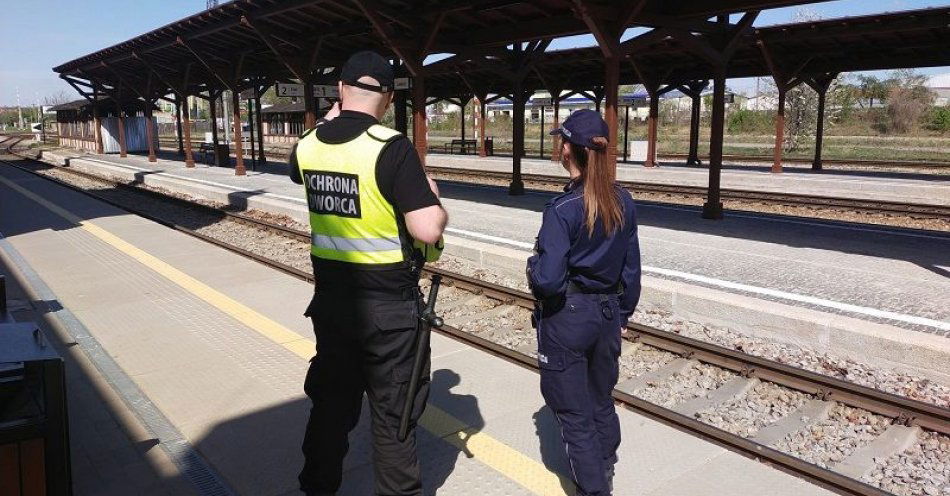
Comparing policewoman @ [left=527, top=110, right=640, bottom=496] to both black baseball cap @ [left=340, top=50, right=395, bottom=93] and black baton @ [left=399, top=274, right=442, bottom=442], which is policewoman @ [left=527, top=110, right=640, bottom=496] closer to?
black baton @ [left=399, top=274, right=442, bottom=442]

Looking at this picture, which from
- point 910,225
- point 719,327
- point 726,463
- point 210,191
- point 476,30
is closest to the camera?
point 726,463

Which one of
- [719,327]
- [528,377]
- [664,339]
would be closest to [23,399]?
[528,377]

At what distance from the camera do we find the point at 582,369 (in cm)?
296

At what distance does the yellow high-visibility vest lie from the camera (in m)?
2.48

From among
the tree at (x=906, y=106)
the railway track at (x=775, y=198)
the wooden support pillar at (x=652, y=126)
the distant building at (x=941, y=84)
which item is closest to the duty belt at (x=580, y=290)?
the railway track at (x=775, y=198)

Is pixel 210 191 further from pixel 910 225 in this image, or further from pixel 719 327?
pixel 910 225

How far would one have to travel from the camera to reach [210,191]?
1733cm

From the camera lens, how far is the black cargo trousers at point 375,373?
2576 millimetres

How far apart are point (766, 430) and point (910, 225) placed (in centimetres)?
991

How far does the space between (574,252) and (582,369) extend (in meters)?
0.53

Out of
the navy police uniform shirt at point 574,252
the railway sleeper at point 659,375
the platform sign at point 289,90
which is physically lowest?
the railway sleeper at point 659,375

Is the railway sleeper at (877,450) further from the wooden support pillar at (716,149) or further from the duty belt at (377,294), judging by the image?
the wooden support pillar at (716,149)

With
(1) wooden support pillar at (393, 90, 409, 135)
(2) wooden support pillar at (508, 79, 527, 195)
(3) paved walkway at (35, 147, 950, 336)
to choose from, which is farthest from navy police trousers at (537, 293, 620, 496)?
(1) wooden support pillar at (393, 90, 409, 135)

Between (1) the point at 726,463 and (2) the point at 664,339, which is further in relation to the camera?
(2) the point at 664,339
